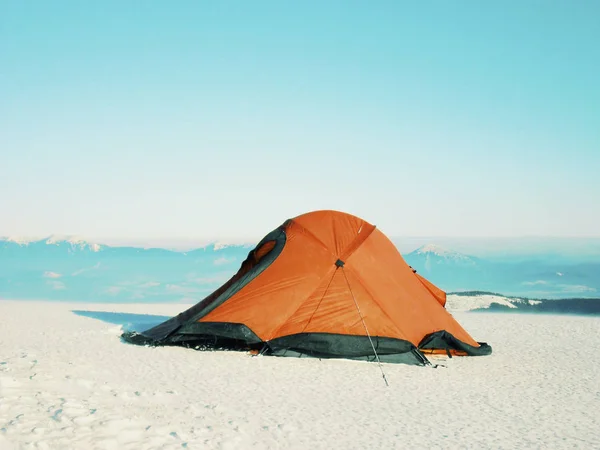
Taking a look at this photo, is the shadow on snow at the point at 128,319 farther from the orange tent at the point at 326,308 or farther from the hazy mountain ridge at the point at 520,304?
the hazy mountain ridge at the point at 520,304

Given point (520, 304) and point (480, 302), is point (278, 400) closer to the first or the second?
point (480, 302)

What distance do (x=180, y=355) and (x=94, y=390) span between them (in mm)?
3180

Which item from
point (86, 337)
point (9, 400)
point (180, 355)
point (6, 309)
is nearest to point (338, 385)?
point (180, 355)

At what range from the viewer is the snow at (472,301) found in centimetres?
2266

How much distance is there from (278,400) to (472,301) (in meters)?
17.8

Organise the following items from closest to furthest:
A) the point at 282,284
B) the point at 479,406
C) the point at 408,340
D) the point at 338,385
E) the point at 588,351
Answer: the point at 479,406, the point at 338,385, the point at 408,340, the point at 282,284, the point at 588,351

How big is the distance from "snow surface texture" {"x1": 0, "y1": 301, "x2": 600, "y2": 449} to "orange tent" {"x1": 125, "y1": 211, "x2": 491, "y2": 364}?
1.23 feet

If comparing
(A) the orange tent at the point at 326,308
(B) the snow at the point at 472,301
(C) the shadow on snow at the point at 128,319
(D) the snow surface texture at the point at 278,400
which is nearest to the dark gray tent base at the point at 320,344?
(A) the orange tent at the point at 326,308

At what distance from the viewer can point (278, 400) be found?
7.58m

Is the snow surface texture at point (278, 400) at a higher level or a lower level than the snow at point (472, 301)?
lower

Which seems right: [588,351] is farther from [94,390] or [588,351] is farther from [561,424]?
[94,390]

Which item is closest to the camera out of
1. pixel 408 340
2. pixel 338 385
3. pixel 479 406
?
pixel 479 406

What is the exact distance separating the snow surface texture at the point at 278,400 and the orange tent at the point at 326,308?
38cm

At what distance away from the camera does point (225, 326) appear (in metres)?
10.9
